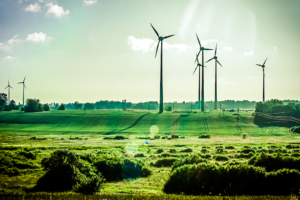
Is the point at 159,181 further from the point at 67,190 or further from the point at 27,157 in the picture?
the point at 27,157

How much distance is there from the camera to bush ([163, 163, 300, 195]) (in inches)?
870

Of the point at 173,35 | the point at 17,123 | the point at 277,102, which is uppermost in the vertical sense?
the point at 173,35

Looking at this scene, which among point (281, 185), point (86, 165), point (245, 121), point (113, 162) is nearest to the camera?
point (281, 185)

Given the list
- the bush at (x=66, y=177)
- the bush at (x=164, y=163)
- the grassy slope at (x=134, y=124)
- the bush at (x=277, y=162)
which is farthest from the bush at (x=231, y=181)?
the grassy slope at (x=134, y=124)

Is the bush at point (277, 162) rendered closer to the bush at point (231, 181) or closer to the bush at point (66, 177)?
the bush at point (231, 181)

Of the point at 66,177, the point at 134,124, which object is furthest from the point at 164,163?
the point at 134,124

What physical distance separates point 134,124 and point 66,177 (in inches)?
5637

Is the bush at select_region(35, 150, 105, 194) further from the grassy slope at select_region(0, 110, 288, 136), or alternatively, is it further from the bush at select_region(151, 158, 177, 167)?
the grassy slope at select_region(0, 110, 288, 136)

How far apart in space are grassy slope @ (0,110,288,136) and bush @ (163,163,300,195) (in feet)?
358

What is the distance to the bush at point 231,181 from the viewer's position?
870 inches

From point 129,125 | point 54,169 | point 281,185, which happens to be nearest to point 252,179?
point 281,185

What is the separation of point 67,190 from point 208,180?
13018 mm

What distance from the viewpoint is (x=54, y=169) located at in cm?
2533

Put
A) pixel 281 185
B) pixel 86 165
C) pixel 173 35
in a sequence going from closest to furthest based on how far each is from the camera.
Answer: pixel 281 185
pixel 86 165
pixel 173 35
